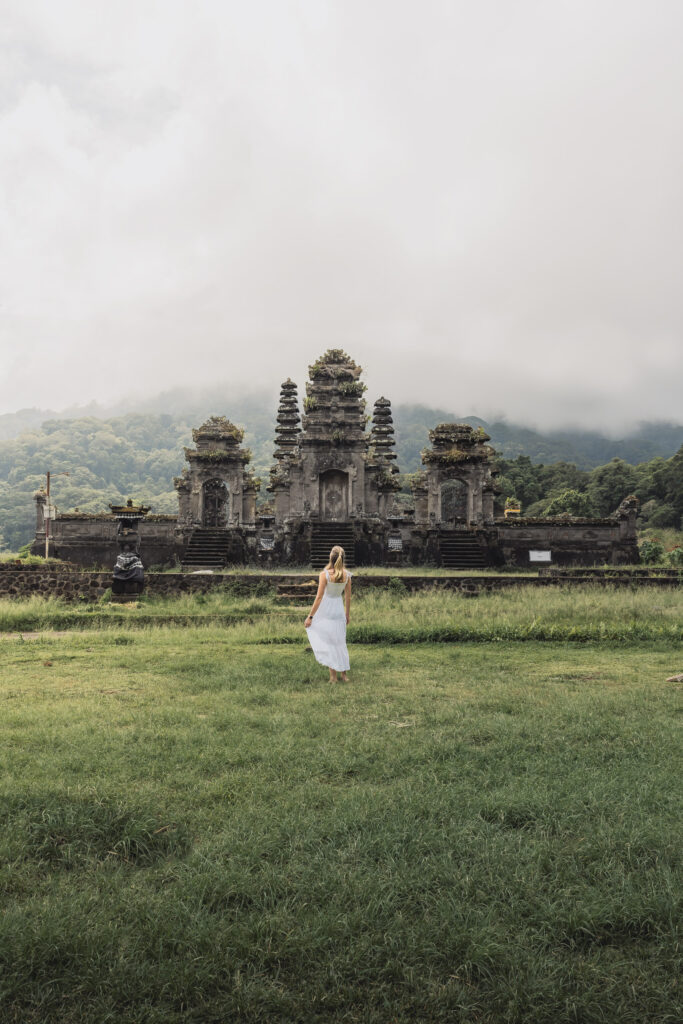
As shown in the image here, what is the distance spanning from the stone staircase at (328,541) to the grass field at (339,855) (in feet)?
65.2

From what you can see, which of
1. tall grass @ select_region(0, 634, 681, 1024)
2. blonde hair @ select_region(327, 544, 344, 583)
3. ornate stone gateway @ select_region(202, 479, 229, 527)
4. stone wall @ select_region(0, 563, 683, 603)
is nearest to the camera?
tall grass @ select_region(0, 634, 681, 1024)

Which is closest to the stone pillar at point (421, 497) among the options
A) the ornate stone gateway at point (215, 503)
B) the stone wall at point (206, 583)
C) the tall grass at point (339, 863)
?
the ornate stone gateway at point (215, 503)

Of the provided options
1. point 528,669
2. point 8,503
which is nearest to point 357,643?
point 528,669

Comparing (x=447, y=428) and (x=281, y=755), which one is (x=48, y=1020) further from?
(x=447, y=428)

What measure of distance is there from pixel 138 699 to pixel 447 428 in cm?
2562

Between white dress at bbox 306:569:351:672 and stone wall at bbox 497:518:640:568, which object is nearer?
white dress at bbox 306:569:351:672

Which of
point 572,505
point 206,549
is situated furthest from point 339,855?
point 572,505

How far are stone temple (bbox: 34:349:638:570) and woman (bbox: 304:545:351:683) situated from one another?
18557 mm

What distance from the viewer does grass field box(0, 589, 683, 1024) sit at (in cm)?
261

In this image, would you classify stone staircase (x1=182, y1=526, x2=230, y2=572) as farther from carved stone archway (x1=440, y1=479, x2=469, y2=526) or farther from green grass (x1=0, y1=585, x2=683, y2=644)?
green grass (x1=0, y1=585, x2=683, y2=644)

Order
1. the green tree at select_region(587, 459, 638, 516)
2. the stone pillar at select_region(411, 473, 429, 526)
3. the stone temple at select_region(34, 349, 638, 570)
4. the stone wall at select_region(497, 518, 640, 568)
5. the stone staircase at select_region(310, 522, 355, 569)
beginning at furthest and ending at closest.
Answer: the green tree at select_region(587, 459, 638, 516), the stone pillar at select_region(411, 473, 429, 526), the stone temple at select_region(34, 349, 638, 570), the stone wall at select_region(497, 518, 640, 568), the stone staircase at select_region(310, 522, 355, 569)

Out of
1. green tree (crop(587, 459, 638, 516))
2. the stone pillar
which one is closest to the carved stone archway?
the stone pillar

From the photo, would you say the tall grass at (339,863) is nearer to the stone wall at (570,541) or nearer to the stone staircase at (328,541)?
the stone staircase at (328,541)

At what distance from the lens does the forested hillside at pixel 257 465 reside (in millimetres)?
51688
